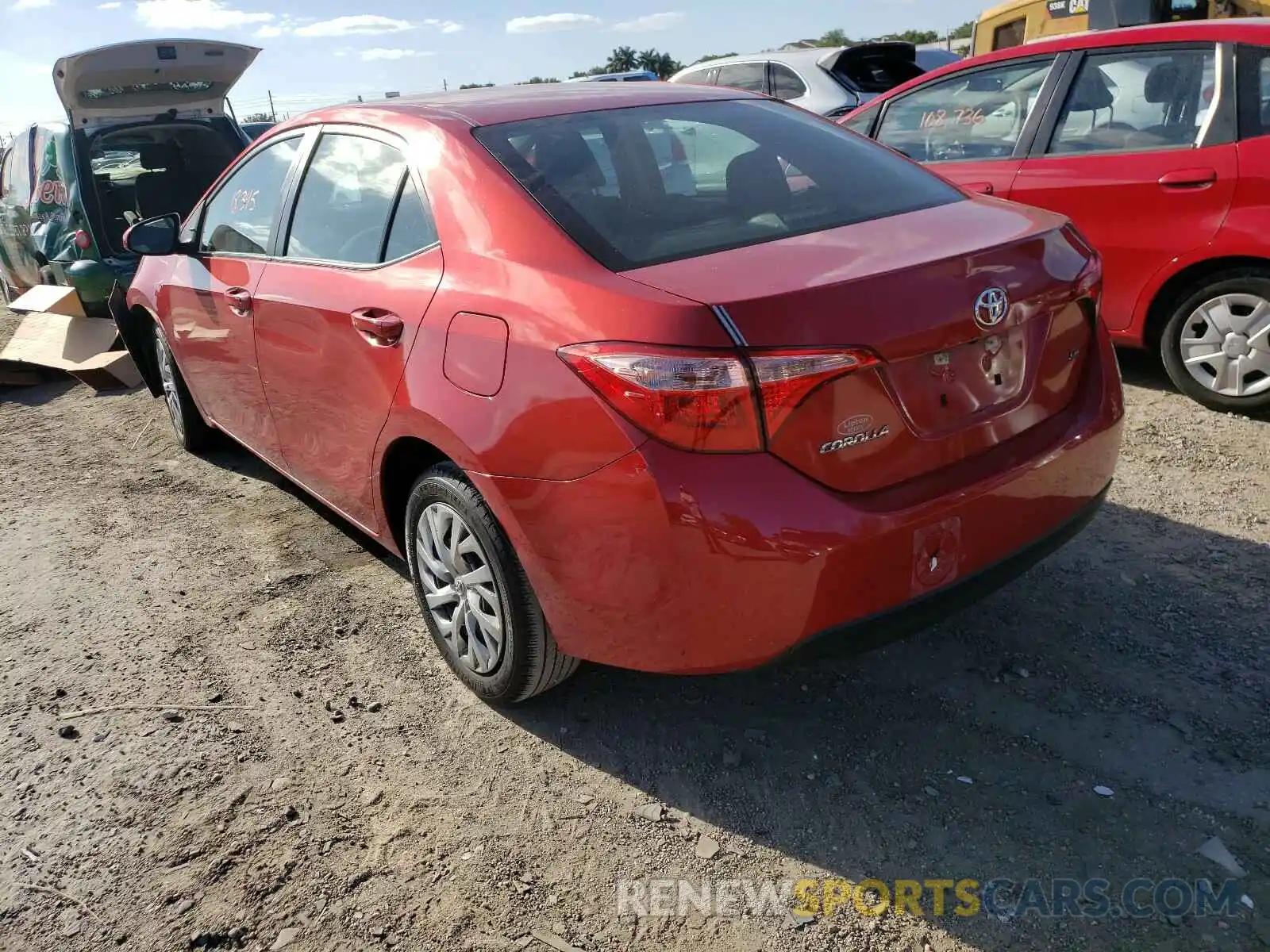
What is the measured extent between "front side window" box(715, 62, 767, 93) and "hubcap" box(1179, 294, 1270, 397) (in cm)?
610

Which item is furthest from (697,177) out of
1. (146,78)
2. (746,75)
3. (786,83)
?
(746,75)

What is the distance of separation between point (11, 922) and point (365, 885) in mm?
803

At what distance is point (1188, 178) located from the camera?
4.41m

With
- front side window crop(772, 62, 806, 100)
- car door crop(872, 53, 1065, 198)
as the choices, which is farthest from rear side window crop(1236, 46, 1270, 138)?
front side window crop(772, 62, 806, 100)

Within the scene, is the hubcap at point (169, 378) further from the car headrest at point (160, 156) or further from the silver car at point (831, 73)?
the silver car at point (831, 73)

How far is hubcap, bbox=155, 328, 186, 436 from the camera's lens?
505 cm

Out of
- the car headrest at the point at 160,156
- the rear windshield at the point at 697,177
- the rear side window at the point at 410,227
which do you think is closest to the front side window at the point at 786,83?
the car headrest at the point at 160,156

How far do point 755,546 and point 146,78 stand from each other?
691 centimetres

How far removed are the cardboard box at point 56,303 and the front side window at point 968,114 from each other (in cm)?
552

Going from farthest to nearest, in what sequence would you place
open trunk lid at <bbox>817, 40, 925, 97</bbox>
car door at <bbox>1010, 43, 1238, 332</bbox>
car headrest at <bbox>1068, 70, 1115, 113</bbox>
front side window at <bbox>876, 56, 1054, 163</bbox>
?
open trunk lid at <bbox>817, 40, 925, 97</bbox>
front side window at <bbox>876, 56, 1054, 163</bbox>
car headrest at <bbox>1068, 70, 1115, 113</bbox>
car door at <bbox>1010, 43, 1238, 332</bbox>

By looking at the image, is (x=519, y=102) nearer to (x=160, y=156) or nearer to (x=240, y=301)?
(x=240, y=301)

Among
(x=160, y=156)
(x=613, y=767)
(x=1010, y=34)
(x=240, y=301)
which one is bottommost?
(x=613, y=767)

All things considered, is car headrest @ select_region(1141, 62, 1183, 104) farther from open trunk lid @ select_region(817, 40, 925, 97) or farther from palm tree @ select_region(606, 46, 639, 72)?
palm tree @ select_region(606, 46, 639, 72)

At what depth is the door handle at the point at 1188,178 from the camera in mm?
4344
